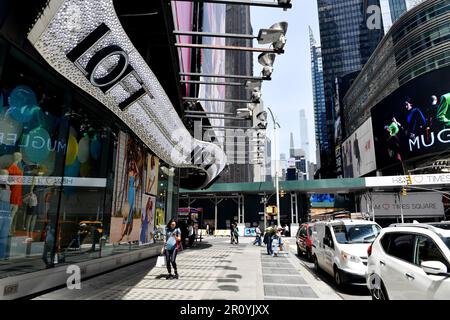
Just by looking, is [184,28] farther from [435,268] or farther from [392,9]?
[392,9]

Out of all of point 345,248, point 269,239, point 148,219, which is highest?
point 148,219

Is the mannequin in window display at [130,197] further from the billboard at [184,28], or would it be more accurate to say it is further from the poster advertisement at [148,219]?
the billboard at [184,28]

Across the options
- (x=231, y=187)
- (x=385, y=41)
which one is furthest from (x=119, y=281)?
(x=385, y=41)

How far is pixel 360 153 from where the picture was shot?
68.9m

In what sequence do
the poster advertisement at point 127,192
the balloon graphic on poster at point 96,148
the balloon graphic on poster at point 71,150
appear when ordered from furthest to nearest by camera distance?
the poster advertisement at point 127,192
the balloon graphic on poster at point 96,148
the balloon graphic on poster at point 71,150

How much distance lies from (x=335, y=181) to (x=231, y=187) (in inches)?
555

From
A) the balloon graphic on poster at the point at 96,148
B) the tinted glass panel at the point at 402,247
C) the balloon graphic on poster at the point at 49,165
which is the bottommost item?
the tinted glass panel at the point at 402,247

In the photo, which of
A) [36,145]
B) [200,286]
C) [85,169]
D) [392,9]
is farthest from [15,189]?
[392,9]

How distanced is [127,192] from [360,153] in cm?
6685

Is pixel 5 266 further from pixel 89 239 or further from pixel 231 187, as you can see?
pixel 231 187

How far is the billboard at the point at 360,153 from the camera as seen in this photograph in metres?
62.2

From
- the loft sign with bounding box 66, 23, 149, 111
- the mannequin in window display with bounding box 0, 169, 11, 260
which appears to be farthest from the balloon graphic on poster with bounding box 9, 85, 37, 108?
the loft sign with bounding box 66, 23, 149, 111

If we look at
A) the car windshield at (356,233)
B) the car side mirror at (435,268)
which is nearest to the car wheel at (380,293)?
the car side mirror at (435,268)

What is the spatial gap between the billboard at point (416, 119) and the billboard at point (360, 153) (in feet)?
17.1
